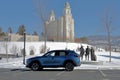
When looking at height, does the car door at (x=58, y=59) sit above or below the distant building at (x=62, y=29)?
below

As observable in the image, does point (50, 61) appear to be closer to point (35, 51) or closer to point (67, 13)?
point (35, 51)

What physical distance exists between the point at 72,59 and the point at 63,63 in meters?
0.85

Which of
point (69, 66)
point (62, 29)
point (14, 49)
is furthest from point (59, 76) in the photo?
point (62, 29)

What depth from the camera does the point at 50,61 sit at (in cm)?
3125

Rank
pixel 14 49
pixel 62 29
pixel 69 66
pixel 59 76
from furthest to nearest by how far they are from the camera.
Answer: pixel 62 29
pixel 14 49
pixel 69 66
pixel 59 76

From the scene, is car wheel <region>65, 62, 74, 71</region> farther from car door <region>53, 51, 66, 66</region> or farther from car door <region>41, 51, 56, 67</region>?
car door <region>41, 51, 56, 67</region>

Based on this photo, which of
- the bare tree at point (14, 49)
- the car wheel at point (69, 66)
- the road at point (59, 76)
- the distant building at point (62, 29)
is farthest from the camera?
the distant building at point (62, 29)

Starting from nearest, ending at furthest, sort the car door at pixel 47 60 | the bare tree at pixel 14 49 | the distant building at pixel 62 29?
the car door at pixel 47 60
the bare tree at pixel 14 49
the distant building at pixel 62 29

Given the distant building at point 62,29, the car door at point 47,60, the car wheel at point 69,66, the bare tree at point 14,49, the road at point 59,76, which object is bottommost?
the road at point 59,76

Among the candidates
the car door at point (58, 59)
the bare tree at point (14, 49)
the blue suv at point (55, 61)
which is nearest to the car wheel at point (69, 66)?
the blue suv at point (55, 61)

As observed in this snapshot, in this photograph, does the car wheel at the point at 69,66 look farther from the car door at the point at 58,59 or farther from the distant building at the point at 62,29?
the distant building at the point at 62,29

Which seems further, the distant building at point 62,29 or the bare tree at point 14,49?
the distant building at point 62,29

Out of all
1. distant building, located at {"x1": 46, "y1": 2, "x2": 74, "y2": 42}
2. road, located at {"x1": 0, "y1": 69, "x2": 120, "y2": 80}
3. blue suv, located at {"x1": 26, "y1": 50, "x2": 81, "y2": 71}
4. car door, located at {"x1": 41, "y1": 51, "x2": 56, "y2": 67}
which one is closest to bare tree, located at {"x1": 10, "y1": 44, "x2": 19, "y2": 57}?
distant building, located at {"x1": 46, "y1": 2, "x2": 74, "y2": 42}

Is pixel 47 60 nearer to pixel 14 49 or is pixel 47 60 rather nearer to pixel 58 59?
pixel 58 59
